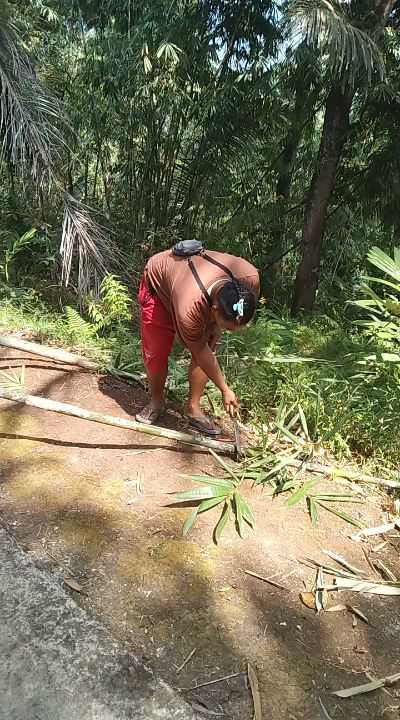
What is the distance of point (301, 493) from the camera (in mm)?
2557

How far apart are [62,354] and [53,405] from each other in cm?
128

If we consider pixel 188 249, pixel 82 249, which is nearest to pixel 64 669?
pixel 188 249

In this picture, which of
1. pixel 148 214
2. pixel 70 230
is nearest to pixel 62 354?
pixel 70 230

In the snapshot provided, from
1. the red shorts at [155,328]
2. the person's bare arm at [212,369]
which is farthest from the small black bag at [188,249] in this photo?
the person's bare arm at [212,369]

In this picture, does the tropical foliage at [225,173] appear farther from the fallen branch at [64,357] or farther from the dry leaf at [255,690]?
the dry leaf at [255,690]

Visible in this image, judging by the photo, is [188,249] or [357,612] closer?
[357,612]

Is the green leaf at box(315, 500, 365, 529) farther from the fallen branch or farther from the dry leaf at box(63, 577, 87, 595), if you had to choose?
the fallen branch

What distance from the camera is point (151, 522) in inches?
89.4

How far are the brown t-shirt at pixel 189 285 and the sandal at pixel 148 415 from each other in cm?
71

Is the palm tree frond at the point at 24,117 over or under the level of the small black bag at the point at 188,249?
over

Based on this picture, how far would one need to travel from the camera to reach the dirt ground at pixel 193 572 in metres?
1.62

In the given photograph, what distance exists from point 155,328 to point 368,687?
210 centimetres

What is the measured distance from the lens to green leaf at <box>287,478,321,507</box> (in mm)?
2506

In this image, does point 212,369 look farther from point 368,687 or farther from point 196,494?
point 368,687
